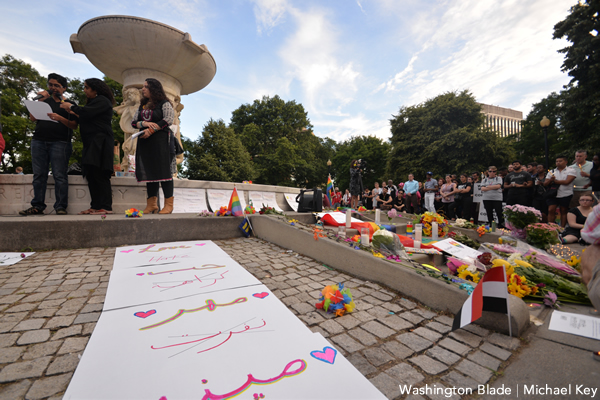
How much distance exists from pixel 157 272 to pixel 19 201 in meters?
4.18

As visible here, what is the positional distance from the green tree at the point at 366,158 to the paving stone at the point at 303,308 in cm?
Answer: 3464

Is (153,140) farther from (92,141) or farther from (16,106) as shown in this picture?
(16,106)

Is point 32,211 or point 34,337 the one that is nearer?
point 34,337

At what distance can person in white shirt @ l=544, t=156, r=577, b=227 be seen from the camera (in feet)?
21.0

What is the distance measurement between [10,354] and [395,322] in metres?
2.58

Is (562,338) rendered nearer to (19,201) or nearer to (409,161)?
(19,201)

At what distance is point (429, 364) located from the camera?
1.56m

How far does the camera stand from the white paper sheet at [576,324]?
1.73 meters

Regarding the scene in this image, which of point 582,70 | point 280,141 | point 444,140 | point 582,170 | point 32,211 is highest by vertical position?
point 582,70

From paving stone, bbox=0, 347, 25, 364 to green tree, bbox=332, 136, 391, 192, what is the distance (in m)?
35.8

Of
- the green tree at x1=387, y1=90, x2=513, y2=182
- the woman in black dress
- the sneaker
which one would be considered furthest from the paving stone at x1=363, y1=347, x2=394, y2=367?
the green tree at x1=387, y1=90, x2=513, y2=182

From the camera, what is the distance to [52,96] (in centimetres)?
459

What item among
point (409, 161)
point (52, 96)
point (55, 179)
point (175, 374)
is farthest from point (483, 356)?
point (409, 161)

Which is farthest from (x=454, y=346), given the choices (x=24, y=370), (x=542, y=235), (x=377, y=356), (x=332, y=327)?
(x=542, y=235)
